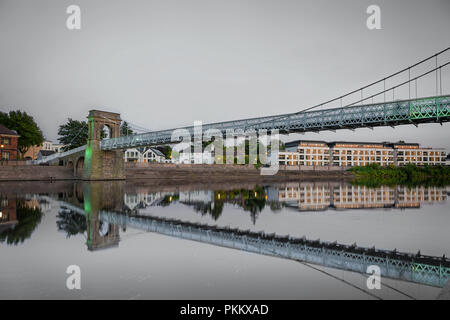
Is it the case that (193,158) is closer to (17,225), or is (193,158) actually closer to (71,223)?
(71,223)

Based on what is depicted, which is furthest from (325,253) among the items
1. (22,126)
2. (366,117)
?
(22,126)

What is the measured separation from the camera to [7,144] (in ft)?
190

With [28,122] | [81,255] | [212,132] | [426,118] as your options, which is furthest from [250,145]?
[81,255]

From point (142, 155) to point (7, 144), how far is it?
1281 inches

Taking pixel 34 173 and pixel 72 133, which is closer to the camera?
pixel 34 173

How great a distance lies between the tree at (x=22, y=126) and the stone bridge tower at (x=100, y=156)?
25249 millimetres

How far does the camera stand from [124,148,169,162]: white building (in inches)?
3324

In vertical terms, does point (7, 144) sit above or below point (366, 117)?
above

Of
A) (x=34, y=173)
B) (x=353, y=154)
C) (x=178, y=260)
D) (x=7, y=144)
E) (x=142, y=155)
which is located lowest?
(x=178, y=260)

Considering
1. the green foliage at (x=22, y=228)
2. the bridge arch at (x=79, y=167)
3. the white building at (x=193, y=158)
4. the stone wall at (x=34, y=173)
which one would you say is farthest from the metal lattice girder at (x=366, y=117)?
the white building at (x=193, y=158)
